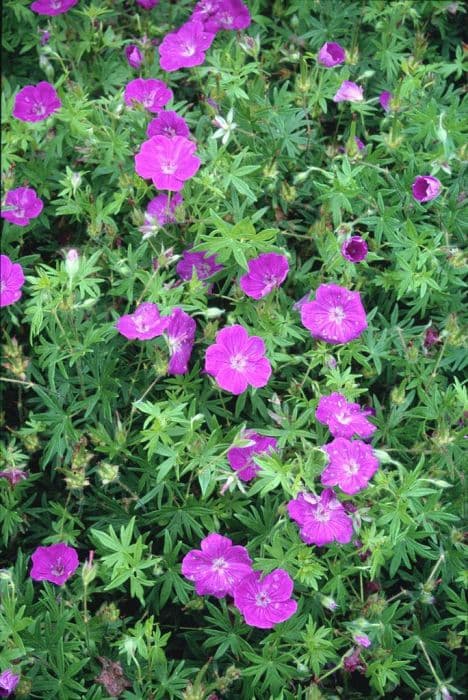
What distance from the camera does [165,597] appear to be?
2.35 meters

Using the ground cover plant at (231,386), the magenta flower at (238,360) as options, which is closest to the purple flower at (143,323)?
the ground cover plant at (231,386)

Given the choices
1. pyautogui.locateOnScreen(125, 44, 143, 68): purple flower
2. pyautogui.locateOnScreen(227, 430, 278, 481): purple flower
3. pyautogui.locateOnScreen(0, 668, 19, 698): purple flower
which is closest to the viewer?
pyautogui.locateOnScreen(0, 668, 19, 698): purple flower

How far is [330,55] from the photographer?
283cm

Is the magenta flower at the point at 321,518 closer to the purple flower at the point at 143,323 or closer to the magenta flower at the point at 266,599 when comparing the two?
the magenta flower at the point at 266,599

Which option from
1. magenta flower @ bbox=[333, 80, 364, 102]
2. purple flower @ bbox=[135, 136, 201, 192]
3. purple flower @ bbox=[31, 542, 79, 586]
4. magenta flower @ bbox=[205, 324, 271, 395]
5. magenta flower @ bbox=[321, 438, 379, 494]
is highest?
magenta flower @ bbox=[333, 80, 364, 102]

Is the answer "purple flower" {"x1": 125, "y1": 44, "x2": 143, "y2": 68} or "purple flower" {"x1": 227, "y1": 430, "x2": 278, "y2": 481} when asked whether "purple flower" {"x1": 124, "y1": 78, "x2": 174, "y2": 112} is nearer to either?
"purple flower" {"x1": 125, "y1": 44, "x2": 143, "y2": 68}

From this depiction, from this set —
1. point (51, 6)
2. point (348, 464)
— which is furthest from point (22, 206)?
point (348, 464)

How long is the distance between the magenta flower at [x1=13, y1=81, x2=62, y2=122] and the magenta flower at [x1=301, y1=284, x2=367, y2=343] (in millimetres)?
1167

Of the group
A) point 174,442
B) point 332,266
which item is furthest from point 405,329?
point 174,442

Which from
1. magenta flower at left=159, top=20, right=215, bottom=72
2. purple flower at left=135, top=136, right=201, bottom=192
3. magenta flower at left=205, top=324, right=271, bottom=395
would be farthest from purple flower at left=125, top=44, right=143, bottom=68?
magenta flower at left=205, top=324, right=271, bottom=395

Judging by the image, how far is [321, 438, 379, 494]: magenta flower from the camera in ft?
7.11

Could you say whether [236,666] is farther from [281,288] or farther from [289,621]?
[281,288]

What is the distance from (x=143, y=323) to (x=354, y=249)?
0.65m

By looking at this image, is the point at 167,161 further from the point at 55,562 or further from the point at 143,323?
the point at 55,562
